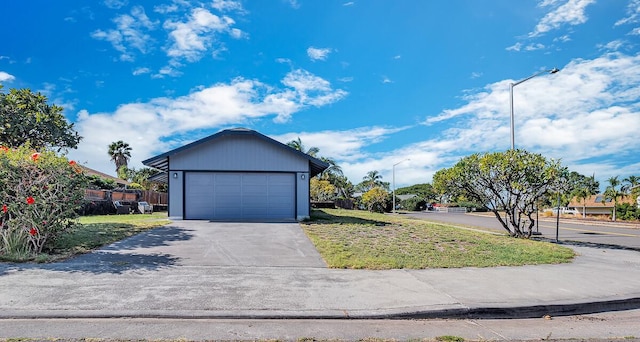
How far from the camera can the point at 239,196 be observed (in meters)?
18.4

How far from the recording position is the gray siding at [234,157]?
18.1 m

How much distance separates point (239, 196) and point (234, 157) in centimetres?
180

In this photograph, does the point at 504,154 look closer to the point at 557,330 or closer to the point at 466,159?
the point at 466,159

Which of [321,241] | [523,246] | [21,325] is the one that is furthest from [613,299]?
[21,325]

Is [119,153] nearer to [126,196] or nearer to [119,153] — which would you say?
[119,153]

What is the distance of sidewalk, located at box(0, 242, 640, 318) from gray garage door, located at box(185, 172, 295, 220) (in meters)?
9.43

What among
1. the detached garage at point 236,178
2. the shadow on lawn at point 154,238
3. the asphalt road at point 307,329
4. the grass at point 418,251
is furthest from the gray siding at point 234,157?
the asphalt road at point 307,329

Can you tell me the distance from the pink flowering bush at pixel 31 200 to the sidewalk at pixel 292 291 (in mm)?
1089

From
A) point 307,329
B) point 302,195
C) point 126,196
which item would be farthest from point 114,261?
point 126,196

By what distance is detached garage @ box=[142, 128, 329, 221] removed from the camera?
18.0 metres

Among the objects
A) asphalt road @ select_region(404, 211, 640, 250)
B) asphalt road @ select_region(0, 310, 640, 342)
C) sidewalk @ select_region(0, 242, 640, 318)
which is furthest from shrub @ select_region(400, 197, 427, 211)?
asphalt road @ select_region(0, 310, 640, 342)

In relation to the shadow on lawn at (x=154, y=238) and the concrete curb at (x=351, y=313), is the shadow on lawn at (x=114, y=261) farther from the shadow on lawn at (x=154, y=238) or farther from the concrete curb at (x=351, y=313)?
the concrete curb at (x=351, y=313)

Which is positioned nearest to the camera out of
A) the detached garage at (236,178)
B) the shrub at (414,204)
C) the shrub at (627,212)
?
the detached garage at (236,178)

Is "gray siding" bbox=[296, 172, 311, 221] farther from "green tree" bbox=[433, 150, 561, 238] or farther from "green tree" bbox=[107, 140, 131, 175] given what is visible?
"green tree" bbox=[107, 140, 131, 175]
